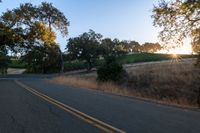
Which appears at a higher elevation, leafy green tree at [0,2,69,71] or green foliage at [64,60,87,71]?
leafy green tree at [0,2,69,71]

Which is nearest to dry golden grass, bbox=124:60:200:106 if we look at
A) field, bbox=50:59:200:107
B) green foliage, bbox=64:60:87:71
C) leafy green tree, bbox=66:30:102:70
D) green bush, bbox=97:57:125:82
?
field, bbox=50:59:200:107

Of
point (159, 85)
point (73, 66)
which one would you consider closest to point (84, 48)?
point (73, 66)

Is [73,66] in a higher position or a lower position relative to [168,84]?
lower

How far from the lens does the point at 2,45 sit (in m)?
50.0

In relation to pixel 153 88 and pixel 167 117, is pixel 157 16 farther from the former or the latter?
pixel 153 88

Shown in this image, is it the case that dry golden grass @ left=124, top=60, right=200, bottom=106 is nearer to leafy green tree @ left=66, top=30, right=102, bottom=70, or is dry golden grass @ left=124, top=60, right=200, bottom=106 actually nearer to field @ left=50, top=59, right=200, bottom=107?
field @ left=50, top=59, right=200, bottom=107

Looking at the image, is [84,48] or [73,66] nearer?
[84,48]

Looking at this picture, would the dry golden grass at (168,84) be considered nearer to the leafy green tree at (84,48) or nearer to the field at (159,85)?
the field at (159,85)

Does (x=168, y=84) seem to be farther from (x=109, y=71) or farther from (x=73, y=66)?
(x=73, y=66)

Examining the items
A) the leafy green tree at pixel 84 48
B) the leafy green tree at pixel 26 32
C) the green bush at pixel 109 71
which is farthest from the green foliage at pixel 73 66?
the green bush at pixel 109 71

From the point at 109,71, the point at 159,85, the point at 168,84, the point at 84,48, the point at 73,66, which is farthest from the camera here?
the point at 73,66

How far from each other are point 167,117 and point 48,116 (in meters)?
3.53

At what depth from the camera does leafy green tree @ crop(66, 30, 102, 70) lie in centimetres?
8969

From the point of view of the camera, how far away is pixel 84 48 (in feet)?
294
